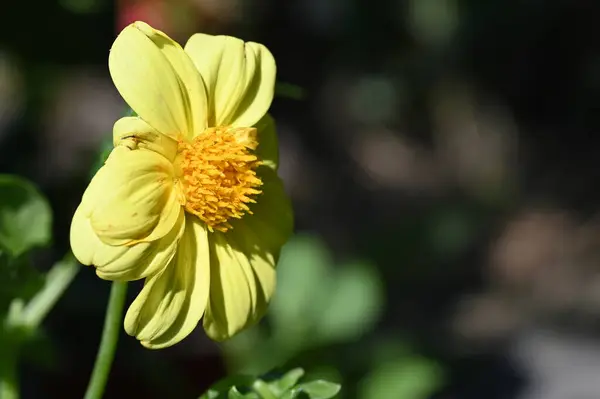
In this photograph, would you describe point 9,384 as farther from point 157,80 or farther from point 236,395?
point 157,80

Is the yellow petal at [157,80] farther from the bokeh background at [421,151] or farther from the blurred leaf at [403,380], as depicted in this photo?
the bokeh background at [421,151]

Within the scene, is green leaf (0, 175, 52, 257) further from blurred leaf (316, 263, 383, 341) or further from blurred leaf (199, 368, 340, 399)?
blurred leaf (316, 263, 383, 341)

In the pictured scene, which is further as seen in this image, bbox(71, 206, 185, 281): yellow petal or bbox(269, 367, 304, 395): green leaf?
bbox(269, 367, 304, 395): green leaf

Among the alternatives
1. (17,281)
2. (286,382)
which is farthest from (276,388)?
(17,281)

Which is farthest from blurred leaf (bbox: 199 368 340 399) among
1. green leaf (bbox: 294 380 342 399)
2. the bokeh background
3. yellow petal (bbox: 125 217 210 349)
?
the bokeh background

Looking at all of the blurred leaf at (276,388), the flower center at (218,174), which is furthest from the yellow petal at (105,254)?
the blurred leaf at (276,388)
